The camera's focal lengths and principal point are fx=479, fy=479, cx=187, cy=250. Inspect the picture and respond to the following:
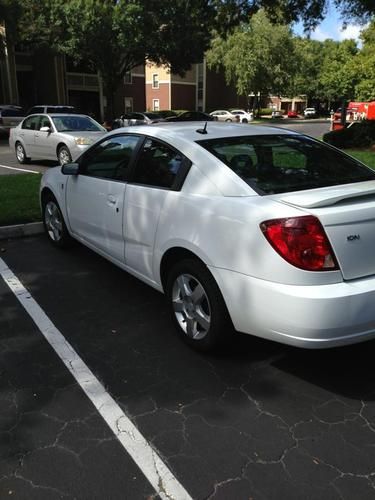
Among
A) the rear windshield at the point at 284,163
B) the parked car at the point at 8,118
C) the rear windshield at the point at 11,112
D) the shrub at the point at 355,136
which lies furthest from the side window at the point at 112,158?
the rear windshield at the point at 11,112

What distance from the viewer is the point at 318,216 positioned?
271 cm

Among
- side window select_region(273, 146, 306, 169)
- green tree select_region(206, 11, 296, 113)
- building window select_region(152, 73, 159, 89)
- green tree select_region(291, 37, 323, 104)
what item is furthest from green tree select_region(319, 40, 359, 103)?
side window select_region(273, 146, 306, 169)

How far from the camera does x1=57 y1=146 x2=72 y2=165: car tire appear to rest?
11970 millimetres

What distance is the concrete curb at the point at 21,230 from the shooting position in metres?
6.23

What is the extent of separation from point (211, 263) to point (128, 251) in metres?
1.18

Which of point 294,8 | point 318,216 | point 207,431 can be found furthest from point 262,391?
point 294,8

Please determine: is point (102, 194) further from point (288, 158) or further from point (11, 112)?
point (11, 112)

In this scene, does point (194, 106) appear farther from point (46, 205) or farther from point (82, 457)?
point (82, 457)

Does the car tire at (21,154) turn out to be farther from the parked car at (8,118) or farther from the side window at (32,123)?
the parked car at (8,118)

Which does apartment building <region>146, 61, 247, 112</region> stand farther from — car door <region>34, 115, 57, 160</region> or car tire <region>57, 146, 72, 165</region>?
car tire <region>57, 146, 72, 165</region>

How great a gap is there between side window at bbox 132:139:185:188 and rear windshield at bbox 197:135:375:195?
260mm

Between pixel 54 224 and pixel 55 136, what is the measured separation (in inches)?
287

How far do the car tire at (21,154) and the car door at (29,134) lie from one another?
0.21m

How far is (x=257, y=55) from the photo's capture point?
174 ft
